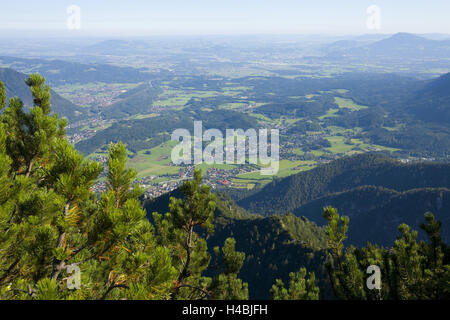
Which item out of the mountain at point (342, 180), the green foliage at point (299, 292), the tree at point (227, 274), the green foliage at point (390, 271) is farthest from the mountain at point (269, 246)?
the tree at point (227, 274)

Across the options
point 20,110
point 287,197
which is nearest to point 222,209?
point 287,197

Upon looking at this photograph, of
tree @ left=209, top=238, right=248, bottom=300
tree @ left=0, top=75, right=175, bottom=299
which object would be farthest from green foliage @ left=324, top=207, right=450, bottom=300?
tree @ left=0, top=75, right=175, bottom=299

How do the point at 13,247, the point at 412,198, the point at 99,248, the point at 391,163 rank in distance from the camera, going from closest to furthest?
the point at 99,248 < the point at 13,247 < the point at 412,198 < the point at 391,163

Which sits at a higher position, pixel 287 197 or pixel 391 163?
pixel 391 163

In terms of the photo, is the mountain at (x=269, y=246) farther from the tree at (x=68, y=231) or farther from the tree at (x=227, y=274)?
the tree at (x=68, y=231)

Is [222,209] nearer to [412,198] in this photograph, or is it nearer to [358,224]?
[358,224]

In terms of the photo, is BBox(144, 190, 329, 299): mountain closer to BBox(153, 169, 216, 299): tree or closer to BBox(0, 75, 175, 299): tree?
BBox(153, 169, 216, 299): tree
